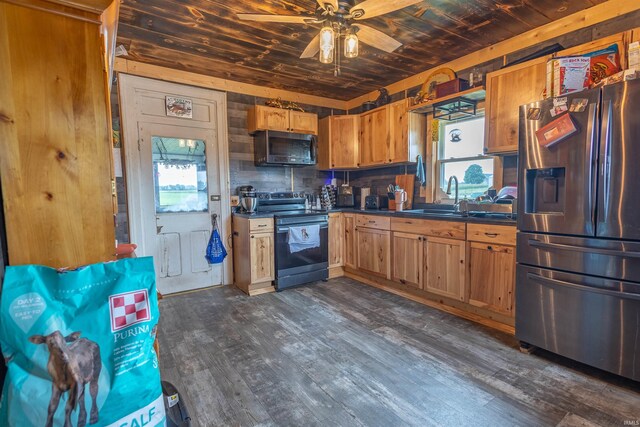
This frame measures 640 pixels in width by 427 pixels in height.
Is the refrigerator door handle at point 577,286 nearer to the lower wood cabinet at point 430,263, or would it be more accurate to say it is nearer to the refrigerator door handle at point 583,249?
the refrigerator door handle at point 583,249

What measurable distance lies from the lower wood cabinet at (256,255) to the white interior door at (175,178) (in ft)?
1.33

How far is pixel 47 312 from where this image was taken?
786 millimetres

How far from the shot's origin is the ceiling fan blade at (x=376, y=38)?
85.6 inches

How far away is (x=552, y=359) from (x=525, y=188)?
3.90 feet

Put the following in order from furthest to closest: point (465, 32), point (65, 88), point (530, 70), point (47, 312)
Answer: point (465, 32) → point (530, 70) → point (65, 88) → point (47, 312)

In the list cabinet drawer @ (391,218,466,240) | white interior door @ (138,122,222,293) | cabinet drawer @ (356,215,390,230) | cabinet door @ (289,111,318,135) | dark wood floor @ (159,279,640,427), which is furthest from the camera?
cabinet door @ (289,111,318,135)

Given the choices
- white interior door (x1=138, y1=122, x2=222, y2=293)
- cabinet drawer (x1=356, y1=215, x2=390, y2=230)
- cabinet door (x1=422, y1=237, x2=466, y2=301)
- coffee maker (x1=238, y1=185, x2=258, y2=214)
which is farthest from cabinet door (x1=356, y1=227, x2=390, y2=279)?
white interior door (x1=138, y1=122, x2=222, y2=293)

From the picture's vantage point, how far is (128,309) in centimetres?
88

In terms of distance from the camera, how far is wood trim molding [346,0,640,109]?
2297mm

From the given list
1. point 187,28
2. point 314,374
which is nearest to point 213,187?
point 187,28

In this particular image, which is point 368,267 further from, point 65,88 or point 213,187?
point 65,88

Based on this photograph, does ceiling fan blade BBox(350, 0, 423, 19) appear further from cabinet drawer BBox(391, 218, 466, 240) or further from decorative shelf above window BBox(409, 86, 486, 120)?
cabinet drawer BBox(391, 218, 466, 240)

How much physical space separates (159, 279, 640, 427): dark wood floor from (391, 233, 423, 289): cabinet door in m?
0.39

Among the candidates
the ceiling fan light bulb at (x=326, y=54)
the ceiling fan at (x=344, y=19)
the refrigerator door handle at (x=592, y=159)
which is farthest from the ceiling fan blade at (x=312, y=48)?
the refrigerator door handle at (x=592, y=159)
